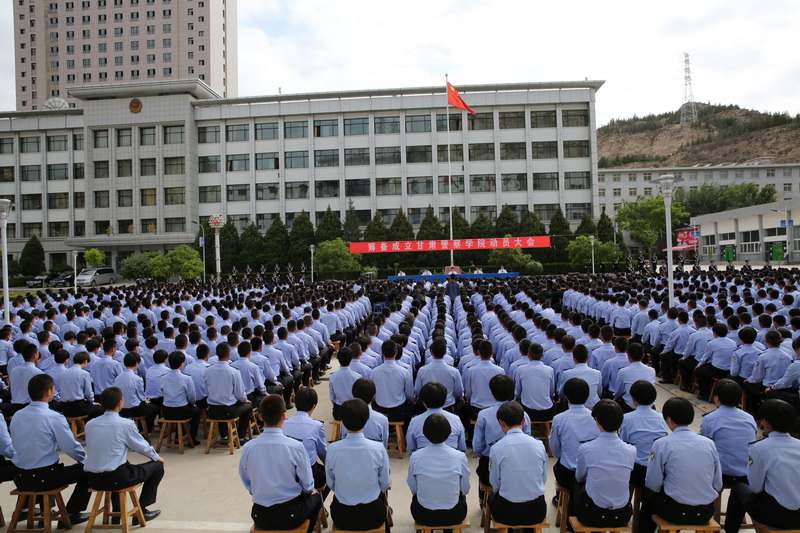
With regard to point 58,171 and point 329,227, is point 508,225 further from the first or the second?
point 58,171

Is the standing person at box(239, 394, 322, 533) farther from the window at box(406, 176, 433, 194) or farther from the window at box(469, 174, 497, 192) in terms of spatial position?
the window at box(469, 174, 497, 192)

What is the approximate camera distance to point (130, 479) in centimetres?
417

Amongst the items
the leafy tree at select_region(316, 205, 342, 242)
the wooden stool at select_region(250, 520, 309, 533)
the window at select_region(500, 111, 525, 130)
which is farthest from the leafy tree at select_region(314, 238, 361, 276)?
the wooden stool at select_region(250, 520, 309, 533)

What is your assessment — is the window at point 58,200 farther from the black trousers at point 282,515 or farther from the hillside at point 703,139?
the hillside at point 703,139

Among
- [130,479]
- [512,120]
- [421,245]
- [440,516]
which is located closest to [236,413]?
[130,479]

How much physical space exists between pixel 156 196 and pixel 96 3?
117 ft

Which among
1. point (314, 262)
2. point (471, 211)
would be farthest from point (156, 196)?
point (471, 211)

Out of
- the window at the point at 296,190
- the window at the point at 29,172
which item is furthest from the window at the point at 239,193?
the window at the point at 29,172

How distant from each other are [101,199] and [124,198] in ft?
7.05

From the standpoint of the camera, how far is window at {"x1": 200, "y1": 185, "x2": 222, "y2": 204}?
148ft

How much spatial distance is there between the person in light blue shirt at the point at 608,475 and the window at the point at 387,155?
1625 inches

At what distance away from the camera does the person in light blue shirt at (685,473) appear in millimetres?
3402

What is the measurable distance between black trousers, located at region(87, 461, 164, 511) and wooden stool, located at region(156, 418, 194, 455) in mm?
1603

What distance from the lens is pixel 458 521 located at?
3.48m
